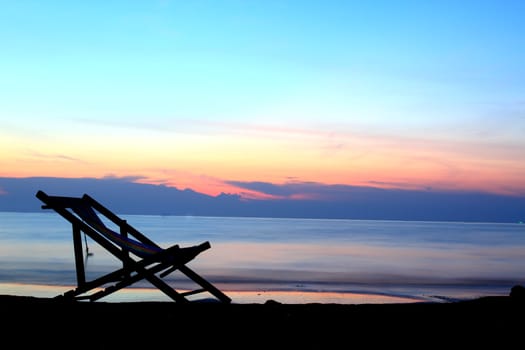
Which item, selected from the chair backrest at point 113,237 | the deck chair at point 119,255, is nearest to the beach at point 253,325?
the deck chair at point 119,255

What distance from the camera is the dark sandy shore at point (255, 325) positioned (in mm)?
4148

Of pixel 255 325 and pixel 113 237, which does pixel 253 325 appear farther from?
pixel 113 237

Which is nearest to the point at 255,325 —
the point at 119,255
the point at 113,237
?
the point at 119,255

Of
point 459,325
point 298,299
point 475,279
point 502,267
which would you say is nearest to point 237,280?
point 298,299

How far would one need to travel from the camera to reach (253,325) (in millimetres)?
4652

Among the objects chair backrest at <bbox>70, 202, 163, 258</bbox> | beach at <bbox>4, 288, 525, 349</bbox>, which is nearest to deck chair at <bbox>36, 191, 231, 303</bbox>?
chair backrest at <bbox>70, 202, 163, 258</bbox>

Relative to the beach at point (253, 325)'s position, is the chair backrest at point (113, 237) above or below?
above

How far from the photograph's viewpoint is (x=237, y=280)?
49.0ft

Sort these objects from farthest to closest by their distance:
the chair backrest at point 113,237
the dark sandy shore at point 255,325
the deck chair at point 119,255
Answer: the chair backrest at point 113,237 → the deck chair at point 119,255 → the dark sandy shore at point 255,325

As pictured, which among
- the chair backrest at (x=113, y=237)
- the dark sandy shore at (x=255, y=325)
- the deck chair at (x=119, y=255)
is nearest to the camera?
the dark sandy shore at (x=255, y=325)

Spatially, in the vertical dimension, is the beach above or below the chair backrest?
below

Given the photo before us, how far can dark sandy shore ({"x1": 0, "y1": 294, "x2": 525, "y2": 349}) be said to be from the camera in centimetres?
415

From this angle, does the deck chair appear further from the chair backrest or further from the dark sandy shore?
the dark sandy shore

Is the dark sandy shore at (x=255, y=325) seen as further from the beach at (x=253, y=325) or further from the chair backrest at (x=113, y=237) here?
the chair backrest at (x=113, y=237)
